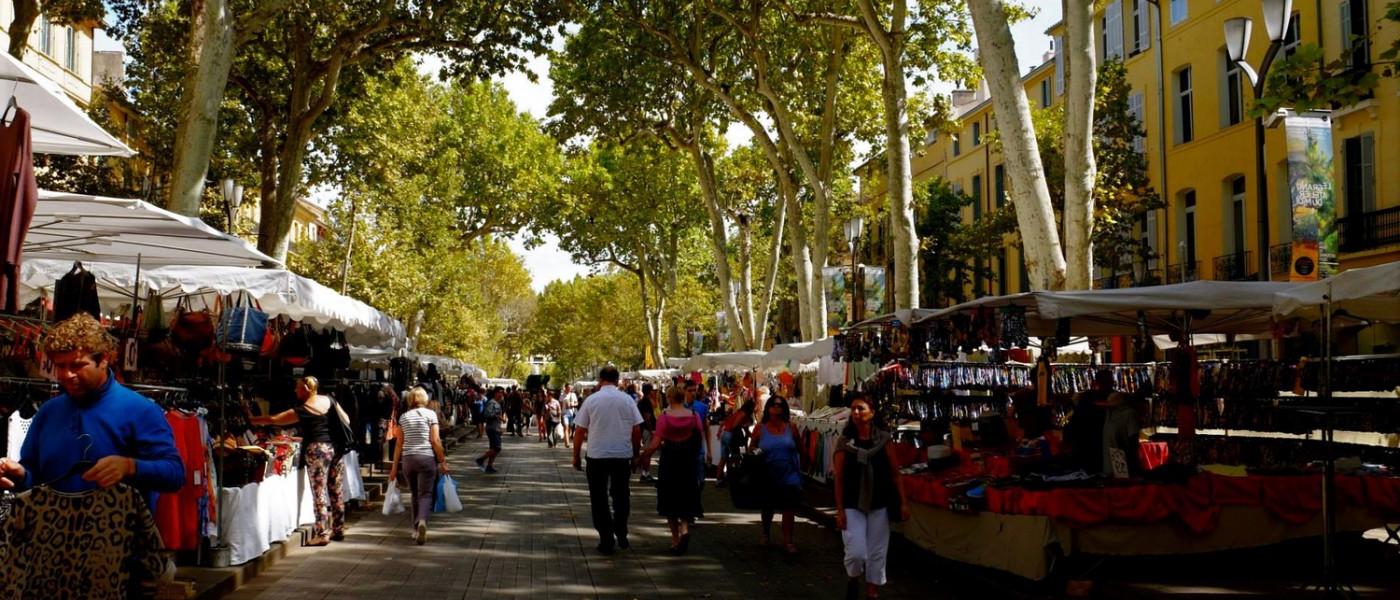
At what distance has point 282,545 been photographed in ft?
38.3

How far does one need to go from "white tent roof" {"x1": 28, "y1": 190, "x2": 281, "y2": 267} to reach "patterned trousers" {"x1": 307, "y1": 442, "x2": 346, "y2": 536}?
225 cm

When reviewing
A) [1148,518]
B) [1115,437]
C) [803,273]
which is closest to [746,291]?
[803,273]

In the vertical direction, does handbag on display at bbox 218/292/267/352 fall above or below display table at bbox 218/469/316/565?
above

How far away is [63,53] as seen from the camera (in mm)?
39281

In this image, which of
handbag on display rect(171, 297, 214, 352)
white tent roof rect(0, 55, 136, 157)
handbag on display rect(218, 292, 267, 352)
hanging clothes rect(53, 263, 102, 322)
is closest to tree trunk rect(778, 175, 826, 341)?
handbag on display rect(218, 292, 267, 352)

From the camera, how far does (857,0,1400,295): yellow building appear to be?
25.9m

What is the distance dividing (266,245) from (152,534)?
17891 millimetres

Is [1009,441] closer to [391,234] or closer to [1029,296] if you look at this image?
[1029,296]

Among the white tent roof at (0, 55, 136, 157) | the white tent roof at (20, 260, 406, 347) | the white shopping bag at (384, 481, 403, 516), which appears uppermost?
the white tent roof at (0, 55, 136, 157)

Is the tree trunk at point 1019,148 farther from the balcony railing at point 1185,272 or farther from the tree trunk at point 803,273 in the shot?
the balcony railing at point 1185,272

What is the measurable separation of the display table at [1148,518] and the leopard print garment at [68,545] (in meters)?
6.72

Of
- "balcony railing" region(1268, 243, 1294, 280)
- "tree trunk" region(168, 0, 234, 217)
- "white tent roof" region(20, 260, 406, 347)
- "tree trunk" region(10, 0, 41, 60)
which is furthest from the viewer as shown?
"balcony railing" region(1268, 243, 1294, 280)

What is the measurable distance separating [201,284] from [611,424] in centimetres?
396

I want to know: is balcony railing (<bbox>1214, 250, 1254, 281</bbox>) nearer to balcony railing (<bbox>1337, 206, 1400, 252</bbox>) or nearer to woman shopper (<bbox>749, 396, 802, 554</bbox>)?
balcony railing (<bbox>1337, 206, 1400, 252</bbox>)
